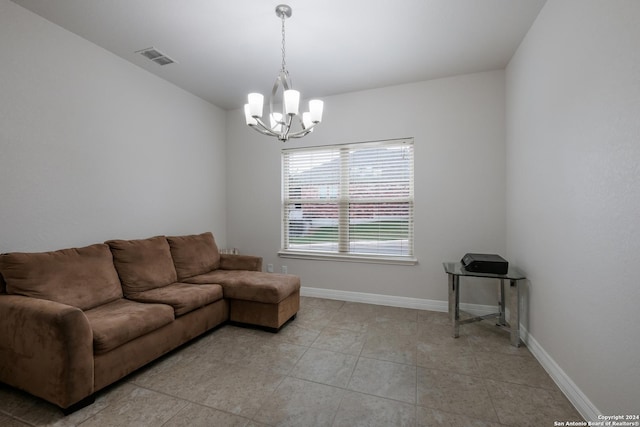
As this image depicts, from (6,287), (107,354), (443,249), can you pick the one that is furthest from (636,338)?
(6,287)

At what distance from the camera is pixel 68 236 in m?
2.47

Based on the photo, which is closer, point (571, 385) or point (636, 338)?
point (636, 338)

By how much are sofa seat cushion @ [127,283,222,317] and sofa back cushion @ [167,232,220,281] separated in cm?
32

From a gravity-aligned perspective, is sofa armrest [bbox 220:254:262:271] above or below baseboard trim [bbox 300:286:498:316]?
above

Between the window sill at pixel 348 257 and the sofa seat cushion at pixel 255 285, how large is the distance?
88cm

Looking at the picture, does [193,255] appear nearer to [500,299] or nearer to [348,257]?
[348,257]

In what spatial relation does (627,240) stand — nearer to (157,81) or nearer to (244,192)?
(244,192)

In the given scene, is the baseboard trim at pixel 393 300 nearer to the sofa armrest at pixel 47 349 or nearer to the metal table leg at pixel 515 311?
the metal table leg at pixel 515 311

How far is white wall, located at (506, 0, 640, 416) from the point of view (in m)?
1.31

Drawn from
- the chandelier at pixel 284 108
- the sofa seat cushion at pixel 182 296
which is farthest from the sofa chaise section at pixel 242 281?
the chandelier at pixel 284 108

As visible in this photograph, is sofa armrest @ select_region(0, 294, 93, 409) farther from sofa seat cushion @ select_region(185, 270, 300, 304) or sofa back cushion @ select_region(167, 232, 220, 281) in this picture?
sofa back cushion @ select_region(167, 232, 220, 281)

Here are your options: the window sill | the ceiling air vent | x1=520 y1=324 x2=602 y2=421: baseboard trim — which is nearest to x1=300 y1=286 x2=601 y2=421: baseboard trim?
x1=520 y1=324 x2=602 y2=421: baseboard trim

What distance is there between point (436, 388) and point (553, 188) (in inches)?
66.5

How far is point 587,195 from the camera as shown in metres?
1.62
